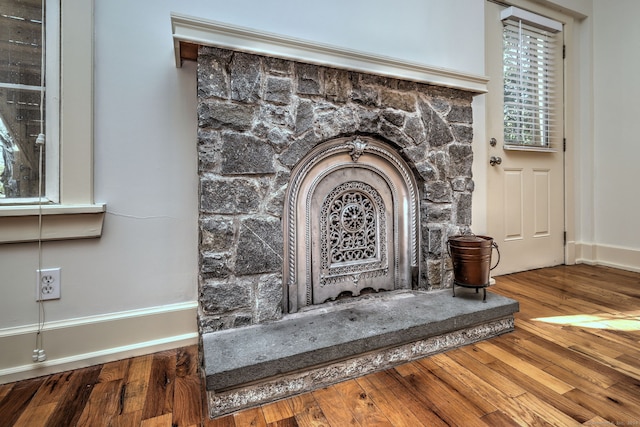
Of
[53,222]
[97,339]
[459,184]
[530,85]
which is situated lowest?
[97,339]

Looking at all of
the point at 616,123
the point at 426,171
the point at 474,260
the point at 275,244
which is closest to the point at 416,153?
the point at 426,171

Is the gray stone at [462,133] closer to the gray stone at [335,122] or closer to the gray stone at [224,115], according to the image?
the gray stone at [335,122]

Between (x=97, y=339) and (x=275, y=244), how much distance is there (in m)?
0.88

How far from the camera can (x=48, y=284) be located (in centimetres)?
126

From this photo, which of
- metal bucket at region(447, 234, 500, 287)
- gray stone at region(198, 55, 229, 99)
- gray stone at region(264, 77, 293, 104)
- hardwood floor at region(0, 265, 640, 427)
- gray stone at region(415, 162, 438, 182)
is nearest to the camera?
hardwood floor at region(0, 265, 640, 427)

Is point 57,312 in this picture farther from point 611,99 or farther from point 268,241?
point 611,99

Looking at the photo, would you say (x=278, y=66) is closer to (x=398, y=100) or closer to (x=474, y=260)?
(x=398, y=100)

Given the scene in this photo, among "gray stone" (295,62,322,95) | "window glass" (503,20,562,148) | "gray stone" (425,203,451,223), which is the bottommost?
"gray stone" (425,203,451,223)

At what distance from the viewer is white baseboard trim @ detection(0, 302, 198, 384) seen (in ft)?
3.98

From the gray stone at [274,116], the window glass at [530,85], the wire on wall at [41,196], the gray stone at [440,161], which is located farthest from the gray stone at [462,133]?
the wire on wall at [41,196]

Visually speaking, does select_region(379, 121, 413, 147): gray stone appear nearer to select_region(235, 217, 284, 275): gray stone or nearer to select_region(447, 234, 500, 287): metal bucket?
select_region(447, 234, 500, 287): metal bucket

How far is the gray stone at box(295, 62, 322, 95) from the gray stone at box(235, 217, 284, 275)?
622 millimetres

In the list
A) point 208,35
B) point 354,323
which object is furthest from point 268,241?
point 208,35

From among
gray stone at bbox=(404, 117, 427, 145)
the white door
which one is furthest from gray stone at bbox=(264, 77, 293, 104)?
the white door
